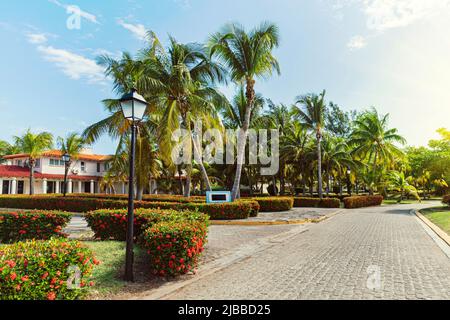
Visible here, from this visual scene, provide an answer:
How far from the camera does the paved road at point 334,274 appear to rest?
16.8ft

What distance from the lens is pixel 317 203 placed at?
28188 mm

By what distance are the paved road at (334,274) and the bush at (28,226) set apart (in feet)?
16.7

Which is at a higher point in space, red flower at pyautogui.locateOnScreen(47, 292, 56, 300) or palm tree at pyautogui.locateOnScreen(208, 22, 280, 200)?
palm tree at pyautogui.locateOnScreen(208, 22, 280, 200)

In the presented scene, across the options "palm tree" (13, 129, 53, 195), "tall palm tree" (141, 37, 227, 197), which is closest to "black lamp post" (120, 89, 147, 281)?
"tall palm tree" (141, 37, 227, 197)

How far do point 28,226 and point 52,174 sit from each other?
3110cm

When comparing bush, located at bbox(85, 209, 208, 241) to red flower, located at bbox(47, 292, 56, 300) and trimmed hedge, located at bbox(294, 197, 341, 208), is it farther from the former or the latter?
trimmed hedge, located at bbox(294, 197, 341, 208)

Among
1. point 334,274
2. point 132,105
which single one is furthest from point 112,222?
point 334,274

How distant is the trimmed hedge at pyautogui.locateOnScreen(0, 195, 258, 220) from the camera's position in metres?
16.0

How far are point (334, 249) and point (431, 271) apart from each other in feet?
8.67

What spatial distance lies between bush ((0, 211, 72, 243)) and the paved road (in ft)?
16.7

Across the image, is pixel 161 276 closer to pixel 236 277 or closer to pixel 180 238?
pixel 180 238

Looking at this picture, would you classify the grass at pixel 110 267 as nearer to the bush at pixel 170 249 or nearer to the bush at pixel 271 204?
the bush at pixel 170 249

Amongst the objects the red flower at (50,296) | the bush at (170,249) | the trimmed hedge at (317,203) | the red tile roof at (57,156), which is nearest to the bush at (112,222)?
the bush at (170,249)

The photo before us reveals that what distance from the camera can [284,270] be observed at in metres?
6.59
